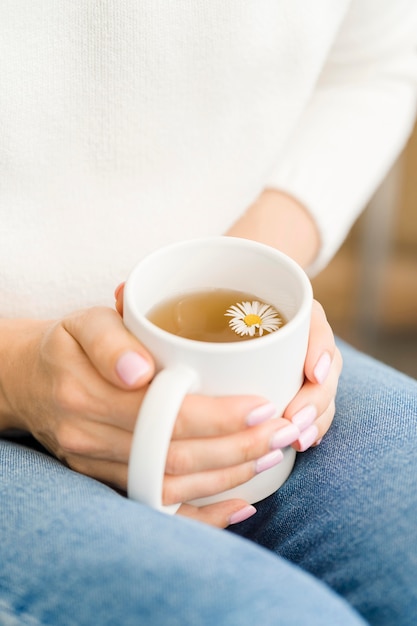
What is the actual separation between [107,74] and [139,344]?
296 millimetres

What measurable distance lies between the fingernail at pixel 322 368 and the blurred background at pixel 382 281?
1080mm

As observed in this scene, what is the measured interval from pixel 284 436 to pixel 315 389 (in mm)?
51

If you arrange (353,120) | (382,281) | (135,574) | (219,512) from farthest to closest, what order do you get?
1. (382,281)
2. (353,120)
3. (219,512)
4. (135,574)

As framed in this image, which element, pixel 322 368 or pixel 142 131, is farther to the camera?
pixel 142 131

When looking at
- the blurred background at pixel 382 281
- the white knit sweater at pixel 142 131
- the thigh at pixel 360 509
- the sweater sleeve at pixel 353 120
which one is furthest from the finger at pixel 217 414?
the blurred background at pixel 382 281

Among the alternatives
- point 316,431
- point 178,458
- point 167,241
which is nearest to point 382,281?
point 167,241

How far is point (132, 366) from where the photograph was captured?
478mm

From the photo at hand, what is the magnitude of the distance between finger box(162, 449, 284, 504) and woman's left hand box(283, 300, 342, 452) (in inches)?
1.2

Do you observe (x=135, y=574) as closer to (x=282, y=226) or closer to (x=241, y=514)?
(x=241, y=514)

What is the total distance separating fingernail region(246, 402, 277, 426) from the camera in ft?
1.60

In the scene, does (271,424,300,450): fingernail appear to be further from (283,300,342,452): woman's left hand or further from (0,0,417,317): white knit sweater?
(0,0,417,317): white knit sweater

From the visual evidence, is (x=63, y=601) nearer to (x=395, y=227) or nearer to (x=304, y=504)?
(x=304, y=504)

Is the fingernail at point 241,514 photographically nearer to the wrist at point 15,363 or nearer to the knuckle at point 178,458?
the knuckle at point 178,458

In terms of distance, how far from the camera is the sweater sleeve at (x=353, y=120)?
840 mm
